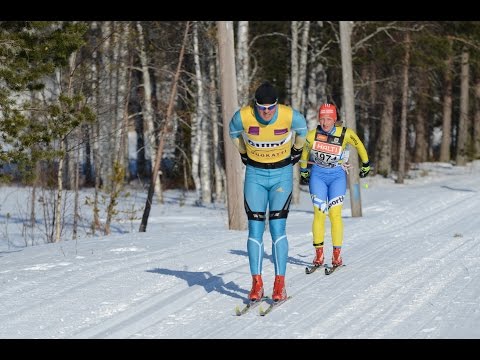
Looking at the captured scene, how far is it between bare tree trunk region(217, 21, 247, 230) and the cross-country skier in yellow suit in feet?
16.0

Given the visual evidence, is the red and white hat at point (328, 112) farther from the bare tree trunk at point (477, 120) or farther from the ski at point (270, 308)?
the bare tree trunk at point (477, 120)

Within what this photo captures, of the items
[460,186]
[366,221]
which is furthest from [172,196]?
[366,221]

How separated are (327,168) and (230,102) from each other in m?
5.27

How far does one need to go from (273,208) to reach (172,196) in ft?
88.9

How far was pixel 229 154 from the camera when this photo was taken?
1675 cm

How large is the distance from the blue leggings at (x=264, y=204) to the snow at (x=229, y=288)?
1.69 feet

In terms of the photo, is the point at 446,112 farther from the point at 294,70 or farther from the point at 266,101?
the point at 266,101

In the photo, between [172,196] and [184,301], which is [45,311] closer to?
[184,301]

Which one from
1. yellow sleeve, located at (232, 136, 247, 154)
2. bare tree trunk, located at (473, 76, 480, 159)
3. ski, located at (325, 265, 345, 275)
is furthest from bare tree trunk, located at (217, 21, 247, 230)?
bare tree trunk, located at (473, 76, 480, 159)

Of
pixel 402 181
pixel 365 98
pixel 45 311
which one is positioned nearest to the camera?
pixel 45 311

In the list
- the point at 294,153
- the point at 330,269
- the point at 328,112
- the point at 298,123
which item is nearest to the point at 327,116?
the point at 328,112

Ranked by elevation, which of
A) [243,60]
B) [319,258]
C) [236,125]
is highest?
[243,60]

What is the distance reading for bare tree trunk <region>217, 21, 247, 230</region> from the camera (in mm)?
16484

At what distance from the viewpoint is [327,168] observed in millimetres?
11672
